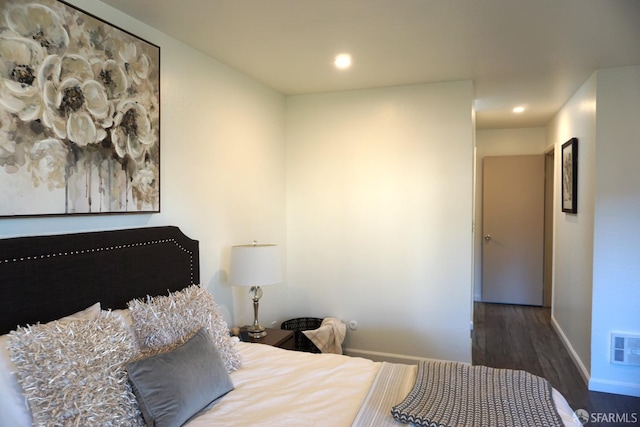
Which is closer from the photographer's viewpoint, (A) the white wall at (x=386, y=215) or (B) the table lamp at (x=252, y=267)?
(B) the table lamp at (x=252, y=267)

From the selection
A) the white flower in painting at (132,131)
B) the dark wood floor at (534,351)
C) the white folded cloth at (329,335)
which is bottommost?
the dark wood floor at (534,351)

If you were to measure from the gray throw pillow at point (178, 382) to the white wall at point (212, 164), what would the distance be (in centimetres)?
79

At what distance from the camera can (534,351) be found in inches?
153

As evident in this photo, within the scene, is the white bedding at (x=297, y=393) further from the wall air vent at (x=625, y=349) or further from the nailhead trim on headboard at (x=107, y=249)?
the wall air vent at (x=625, y=349)

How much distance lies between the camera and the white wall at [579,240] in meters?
3.18

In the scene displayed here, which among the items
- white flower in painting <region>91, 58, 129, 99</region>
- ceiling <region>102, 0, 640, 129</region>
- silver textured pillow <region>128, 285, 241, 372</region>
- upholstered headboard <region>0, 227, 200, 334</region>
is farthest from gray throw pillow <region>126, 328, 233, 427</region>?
ceiling <region>102, 0, 640, 129</region>

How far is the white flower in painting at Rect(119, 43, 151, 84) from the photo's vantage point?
2.11 metres

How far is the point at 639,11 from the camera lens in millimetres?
2111

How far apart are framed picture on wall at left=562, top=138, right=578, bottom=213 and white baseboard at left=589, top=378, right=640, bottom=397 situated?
145 centimetres

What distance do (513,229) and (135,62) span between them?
17.3 ft

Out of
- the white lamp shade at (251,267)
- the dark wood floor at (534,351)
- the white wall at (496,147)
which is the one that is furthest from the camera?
the white wall at (496,147)

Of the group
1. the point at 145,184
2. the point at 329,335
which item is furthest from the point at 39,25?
the point at 329,335

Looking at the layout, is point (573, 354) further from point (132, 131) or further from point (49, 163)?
point (49, 163)

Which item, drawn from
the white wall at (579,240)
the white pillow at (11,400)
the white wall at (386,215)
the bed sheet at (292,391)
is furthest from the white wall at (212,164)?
the white wall at (579,240)
